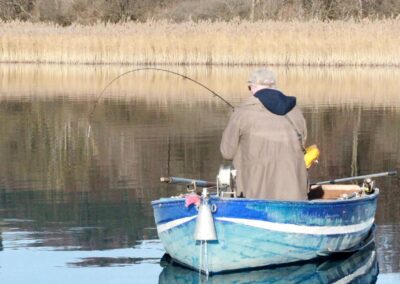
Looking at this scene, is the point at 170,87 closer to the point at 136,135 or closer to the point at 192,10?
the point at 136,135

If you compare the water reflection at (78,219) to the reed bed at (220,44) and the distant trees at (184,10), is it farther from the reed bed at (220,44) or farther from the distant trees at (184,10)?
the distant trees at (184,10)

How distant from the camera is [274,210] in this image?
8969mm

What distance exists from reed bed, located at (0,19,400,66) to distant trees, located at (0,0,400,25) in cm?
737

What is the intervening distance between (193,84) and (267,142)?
76.1 feet

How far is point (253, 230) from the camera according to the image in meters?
9.01

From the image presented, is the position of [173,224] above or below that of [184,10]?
below

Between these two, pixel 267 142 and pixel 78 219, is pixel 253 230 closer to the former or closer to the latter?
pixel 267 142

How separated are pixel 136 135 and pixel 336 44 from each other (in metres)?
16.6

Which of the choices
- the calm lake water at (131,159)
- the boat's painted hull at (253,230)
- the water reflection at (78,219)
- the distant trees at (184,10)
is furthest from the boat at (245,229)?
the distant trees at (184,10)

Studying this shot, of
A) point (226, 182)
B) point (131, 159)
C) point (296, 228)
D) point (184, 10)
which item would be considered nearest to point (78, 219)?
point (226, 182)

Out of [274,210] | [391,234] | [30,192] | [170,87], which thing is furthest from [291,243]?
[170,87]

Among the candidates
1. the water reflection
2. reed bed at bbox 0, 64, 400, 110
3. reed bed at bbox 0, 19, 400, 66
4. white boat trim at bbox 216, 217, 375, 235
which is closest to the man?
white boat trim at bbox 216, 217, 375, 235

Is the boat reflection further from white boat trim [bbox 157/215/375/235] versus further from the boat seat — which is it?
the boat seat

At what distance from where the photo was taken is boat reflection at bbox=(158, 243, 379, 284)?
9.06 m
